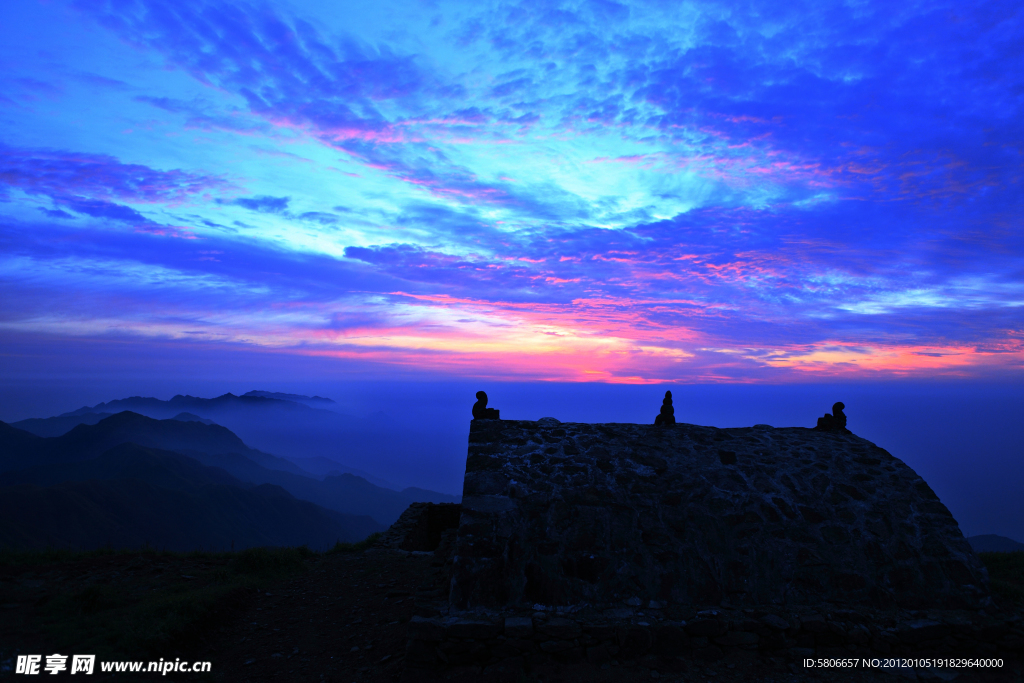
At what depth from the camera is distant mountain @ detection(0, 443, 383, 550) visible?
148 ft

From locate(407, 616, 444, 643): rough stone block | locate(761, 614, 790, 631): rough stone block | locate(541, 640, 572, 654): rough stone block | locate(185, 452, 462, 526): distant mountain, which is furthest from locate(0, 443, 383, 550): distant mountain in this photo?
locate(761, 614, 790, 631): rough stone block

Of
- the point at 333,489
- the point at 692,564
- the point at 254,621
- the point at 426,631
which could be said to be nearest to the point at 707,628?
the point at 692,564

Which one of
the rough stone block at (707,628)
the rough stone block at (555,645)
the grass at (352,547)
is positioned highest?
the rough stone block at (707,628)

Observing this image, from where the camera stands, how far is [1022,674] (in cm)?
689

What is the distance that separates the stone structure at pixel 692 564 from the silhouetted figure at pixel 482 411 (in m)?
1.00

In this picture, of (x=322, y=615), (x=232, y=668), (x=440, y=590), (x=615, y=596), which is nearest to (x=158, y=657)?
(x=232, y=668)

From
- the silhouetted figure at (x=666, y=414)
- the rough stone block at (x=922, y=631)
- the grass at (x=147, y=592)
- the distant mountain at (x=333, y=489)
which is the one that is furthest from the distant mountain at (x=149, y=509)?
the rough stone block at (x=922, y=631)

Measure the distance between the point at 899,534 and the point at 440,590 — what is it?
760cm

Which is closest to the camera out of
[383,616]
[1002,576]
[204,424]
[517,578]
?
[517,578]

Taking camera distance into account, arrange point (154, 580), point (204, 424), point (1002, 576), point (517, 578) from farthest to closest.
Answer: point (204, 424)
point (1002, 576)
point (154, 580)
point (517, 578)

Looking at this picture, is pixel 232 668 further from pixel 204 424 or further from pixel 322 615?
pixel 204 424

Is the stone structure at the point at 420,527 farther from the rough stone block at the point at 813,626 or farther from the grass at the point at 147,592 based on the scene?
the rough stone block at the point at 813,626

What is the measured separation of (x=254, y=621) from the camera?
29.3 feet

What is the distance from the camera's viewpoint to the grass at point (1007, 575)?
8977 mm
